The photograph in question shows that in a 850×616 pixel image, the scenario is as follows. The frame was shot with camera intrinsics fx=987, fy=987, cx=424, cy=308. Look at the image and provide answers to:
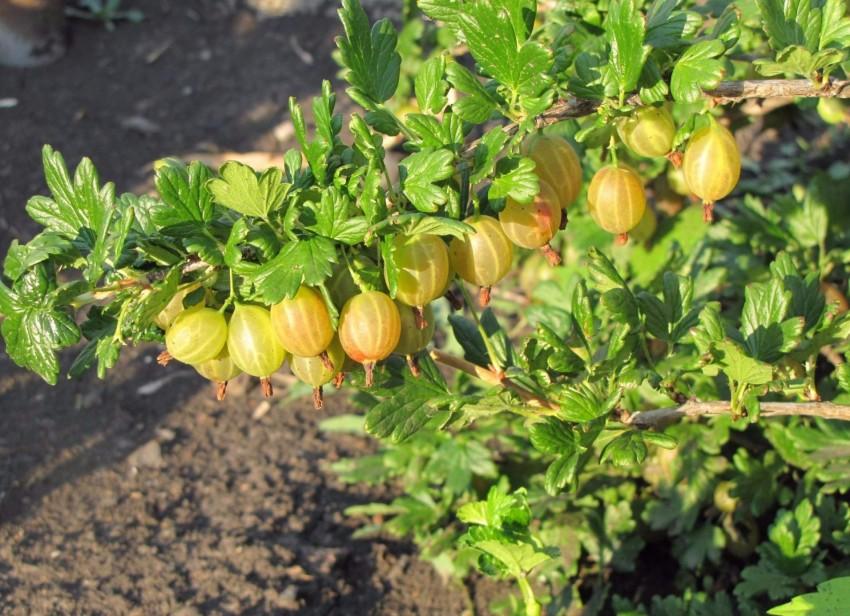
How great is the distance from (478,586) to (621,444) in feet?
4.06

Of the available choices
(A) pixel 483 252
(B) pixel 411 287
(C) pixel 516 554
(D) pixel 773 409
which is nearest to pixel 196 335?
(B) pixel 411 287

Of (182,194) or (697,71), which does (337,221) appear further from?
(697,71)

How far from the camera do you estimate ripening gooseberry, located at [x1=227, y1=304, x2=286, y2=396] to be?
4.31 feet

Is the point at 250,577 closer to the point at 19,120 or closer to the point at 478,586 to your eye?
the point at 478,586

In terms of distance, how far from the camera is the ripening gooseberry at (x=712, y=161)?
1.50 m

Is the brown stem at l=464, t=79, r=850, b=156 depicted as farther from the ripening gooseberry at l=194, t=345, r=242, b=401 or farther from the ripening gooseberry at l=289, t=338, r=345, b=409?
the ripening gooseberry at l=194, t=345, r=242, b=401

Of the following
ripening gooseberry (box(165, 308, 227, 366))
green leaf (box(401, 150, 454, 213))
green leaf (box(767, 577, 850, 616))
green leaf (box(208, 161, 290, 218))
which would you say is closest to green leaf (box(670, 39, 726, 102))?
green leaf (box(401, 150, 454, 213))

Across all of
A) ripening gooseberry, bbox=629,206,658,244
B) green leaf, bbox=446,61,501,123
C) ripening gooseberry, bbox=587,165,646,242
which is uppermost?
green leaf, bbox=446,61,501,123

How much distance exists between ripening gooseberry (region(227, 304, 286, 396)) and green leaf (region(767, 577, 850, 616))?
3.09 feet

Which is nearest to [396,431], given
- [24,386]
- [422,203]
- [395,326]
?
[395,326]

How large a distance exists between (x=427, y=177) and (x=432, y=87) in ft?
0.64

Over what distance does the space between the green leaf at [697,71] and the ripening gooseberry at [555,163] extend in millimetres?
181

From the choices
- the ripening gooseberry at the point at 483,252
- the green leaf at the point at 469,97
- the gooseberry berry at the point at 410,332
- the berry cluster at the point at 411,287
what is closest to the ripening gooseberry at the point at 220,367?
the berry cluster at the point at 411,287

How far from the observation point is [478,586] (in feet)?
8.75
